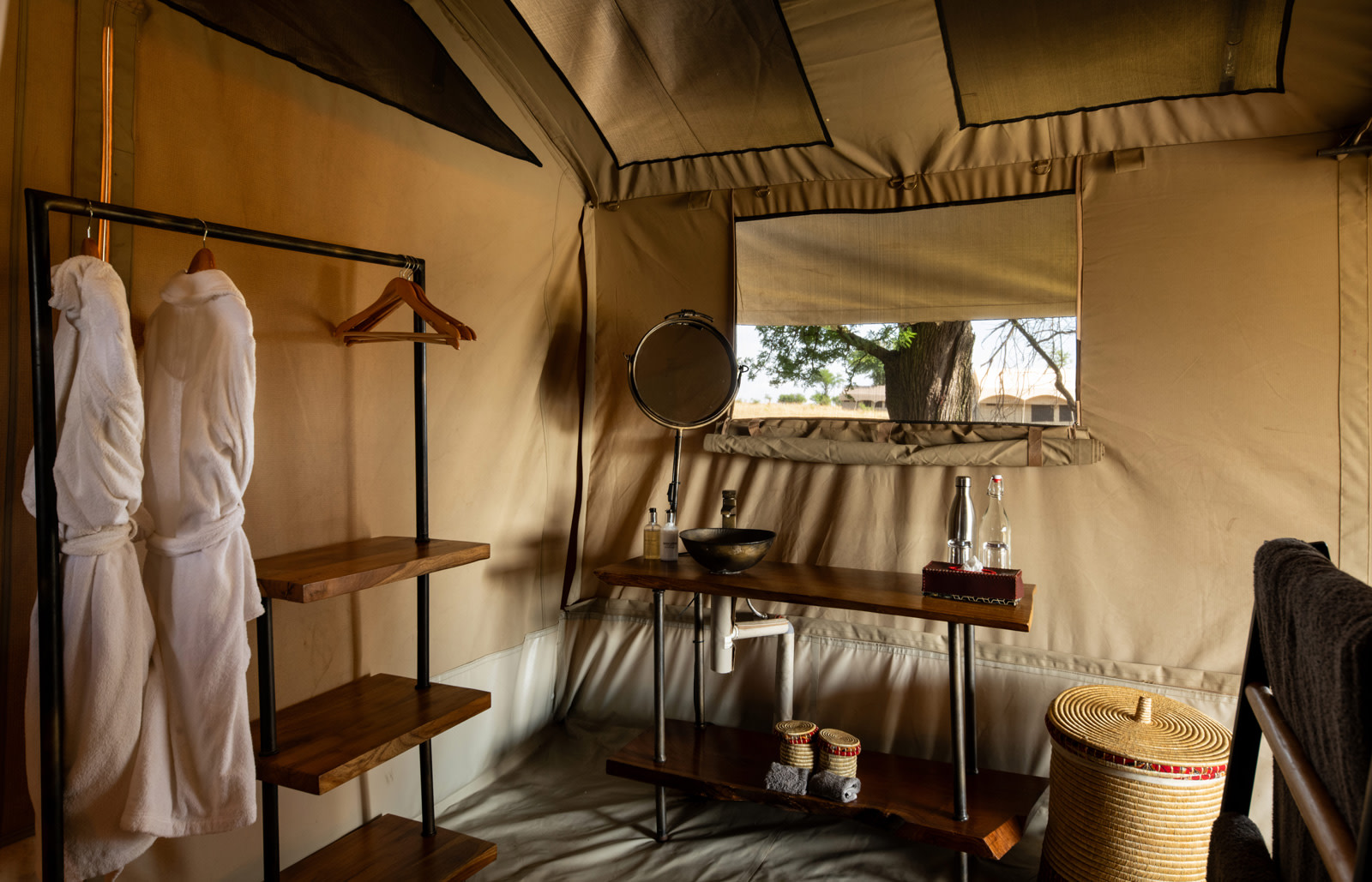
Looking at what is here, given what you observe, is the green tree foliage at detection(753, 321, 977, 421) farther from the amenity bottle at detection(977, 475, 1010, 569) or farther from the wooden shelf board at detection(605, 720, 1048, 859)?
the wooden shelf board at detection(605, 720, 1048, 859)

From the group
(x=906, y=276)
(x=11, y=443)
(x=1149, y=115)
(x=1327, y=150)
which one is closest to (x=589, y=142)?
(x=906, y=276)

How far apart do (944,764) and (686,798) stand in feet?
2.58

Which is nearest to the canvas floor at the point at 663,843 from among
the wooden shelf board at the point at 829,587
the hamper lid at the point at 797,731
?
the hamper lid at the point at 797,731

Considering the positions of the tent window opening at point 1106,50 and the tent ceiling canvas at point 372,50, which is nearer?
the tent ceiling canvas at point 372,50

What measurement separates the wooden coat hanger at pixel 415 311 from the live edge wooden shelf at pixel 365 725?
1.71 ft

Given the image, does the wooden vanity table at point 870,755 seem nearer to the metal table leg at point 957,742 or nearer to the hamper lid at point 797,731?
the metal table leg at point 957,742

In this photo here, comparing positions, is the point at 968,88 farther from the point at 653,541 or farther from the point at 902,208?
the point at 653,541

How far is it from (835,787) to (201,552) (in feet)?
5.10

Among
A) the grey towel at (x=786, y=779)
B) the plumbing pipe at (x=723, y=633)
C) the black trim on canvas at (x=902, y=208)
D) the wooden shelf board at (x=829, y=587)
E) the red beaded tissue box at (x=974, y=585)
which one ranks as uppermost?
the black trim on canvas at (x=902, y=208)

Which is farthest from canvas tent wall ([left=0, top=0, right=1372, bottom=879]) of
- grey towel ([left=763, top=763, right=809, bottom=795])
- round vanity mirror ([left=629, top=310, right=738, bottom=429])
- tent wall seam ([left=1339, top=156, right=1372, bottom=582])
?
grey towel ([left=763, top=763, right=809, bottom=795])

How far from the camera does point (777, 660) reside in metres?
2.45

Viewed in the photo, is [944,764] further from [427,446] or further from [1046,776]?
[427,446]

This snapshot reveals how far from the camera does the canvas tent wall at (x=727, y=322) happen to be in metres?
1.88

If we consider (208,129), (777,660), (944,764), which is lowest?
(944,764)
